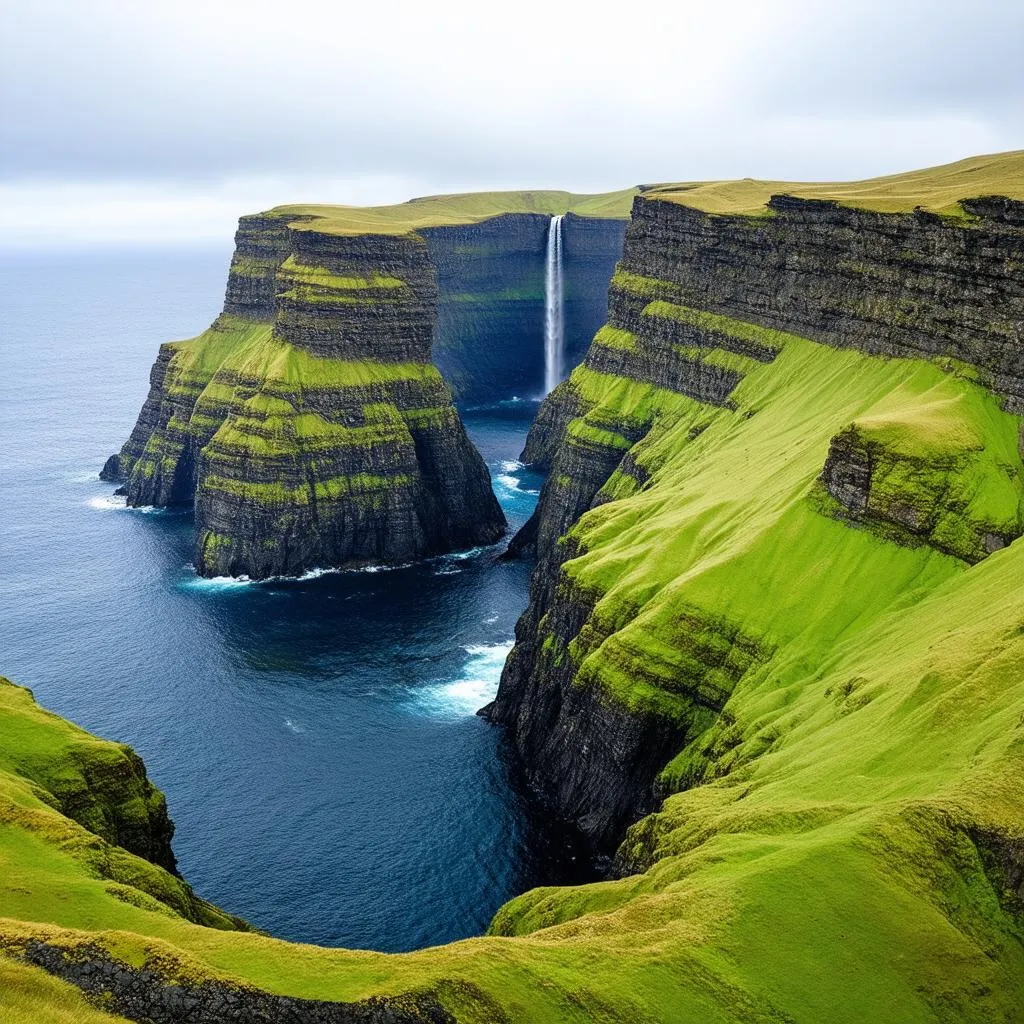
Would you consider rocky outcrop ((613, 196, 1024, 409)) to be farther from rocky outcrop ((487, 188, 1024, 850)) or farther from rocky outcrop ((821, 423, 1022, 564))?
rocky outcrop ((821, 423, 1022, 564))

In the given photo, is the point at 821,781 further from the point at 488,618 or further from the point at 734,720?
the point at 488,618

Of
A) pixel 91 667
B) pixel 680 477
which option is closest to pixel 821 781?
pixel 680 477

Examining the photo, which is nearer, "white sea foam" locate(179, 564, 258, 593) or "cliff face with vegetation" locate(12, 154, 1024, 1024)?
"cliff face with vegetation" locate(12, 154, 1024, 1024)

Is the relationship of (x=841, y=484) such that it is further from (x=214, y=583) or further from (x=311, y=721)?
(x=214, y=583)

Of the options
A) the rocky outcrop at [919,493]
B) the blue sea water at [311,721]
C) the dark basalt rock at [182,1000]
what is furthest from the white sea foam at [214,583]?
the dark basalt rock at [182,1000]

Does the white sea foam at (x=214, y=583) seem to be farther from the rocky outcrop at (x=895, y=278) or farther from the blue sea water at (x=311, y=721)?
the rocky outcrop at (x=895, y=278)

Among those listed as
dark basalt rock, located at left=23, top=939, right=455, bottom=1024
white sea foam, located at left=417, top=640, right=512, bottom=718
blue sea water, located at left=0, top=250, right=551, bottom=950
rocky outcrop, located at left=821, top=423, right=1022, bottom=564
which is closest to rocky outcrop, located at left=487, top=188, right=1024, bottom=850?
rocky outcrop, located at left=821, top=423, right=1022, bottom=564
